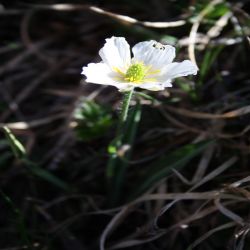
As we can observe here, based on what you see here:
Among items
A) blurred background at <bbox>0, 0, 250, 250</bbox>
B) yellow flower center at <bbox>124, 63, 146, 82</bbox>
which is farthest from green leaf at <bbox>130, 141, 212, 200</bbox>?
yellow flower center at <bbox>124, 63, 146, 82</bbox>

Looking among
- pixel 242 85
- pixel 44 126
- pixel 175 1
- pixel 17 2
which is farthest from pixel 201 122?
pixel 17 2

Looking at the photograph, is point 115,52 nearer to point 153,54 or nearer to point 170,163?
point 153,54

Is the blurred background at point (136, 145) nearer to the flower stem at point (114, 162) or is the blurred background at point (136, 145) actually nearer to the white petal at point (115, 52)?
the flower stem at point (114, 162)

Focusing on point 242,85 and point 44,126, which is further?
point 44,126

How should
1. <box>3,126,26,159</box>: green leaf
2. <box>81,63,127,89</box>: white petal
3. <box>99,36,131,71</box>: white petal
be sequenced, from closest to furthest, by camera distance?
1. <box>81,63,127,89</box>: white petal
2. <box>99,36,131,71</box>: white petal
3. <box>3,126,26,159</box>: green leaf

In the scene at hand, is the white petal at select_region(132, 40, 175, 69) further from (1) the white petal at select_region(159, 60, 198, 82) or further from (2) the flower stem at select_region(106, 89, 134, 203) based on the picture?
(2) the flower stem at select_region(106, 89, 134, 203)

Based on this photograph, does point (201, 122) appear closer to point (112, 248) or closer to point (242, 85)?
point (242, 85)
